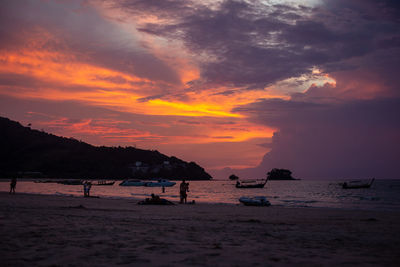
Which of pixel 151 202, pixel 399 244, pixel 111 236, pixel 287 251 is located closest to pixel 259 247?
pixel 287 251

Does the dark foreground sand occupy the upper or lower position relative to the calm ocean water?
upper

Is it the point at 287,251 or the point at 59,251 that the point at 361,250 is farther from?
the point at 59,251

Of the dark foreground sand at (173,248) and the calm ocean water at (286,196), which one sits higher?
the dark foreground sand at (173,248)

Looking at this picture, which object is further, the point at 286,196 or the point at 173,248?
the point at 286,196

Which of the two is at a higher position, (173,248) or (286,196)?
(173,248)

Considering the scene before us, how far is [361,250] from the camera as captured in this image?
906 centimetres

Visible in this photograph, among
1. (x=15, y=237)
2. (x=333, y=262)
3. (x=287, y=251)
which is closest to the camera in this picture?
(x=333, y=262)

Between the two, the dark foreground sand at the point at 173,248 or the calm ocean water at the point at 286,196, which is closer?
the dark foreground sand at the point at 173,248

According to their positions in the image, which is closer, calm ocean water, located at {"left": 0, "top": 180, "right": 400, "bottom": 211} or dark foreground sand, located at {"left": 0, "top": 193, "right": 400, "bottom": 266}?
dark foreground sand, located at {"left": 0, "top": 193, "right": 400, "bottom": 266}

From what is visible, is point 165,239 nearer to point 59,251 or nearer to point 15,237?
point 59,251

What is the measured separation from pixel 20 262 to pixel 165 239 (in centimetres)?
393

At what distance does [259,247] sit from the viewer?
8.73 m

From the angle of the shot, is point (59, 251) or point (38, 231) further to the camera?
point (38, 231)

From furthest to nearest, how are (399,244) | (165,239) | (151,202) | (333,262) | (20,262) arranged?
1. (151,202)
2. (399,244)
3. (165,239)
4. (333,262)
5. (20,262)
